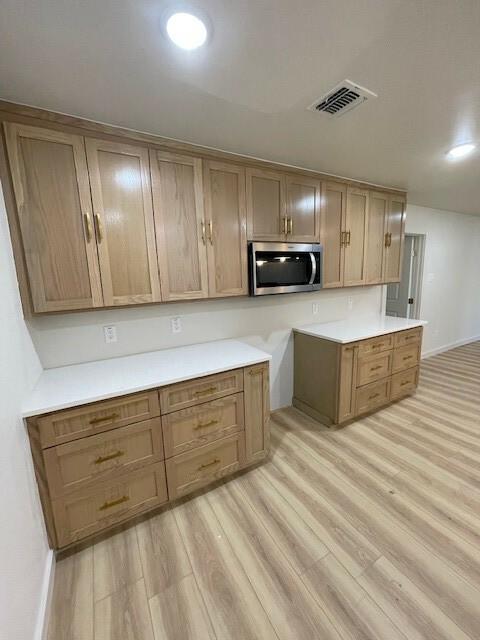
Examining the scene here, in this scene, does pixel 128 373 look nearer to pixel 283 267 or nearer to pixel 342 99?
pixel 283 267

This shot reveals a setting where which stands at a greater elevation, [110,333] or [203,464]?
[110,333]

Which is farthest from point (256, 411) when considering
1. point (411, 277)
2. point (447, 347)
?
point (447, 347)

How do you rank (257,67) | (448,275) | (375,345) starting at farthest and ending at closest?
(448,275) < (375,345) < (257,67)

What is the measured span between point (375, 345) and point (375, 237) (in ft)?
4.06

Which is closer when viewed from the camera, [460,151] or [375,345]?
[460,151]

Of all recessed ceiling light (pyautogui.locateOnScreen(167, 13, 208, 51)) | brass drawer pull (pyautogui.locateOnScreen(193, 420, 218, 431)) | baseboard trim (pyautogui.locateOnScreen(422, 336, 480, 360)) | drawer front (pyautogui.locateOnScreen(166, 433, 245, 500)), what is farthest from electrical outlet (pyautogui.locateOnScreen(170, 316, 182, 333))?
baseboard trim (pyautogui.locateOnScreen(422, 336, 480, 360))

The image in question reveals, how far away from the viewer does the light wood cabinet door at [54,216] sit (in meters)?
1.42

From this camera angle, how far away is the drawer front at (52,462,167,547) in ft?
4.66

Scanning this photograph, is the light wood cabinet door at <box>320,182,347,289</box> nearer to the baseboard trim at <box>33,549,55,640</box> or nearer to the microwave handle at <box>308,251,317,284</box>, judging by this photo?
the microwave handle at <box>308,251,317,284</box>

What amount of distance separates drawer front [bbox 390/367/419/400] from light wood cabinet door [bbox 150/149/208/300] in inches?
92.8

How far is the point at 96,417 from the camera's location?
4.66ft

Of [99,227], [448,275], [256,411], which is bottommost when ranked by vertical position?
[256,411]

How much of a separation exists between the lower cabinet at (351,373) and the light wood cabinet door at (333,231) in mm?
682

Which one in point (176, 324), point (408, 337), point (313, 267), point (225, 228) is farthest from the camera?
point (408, 337)
